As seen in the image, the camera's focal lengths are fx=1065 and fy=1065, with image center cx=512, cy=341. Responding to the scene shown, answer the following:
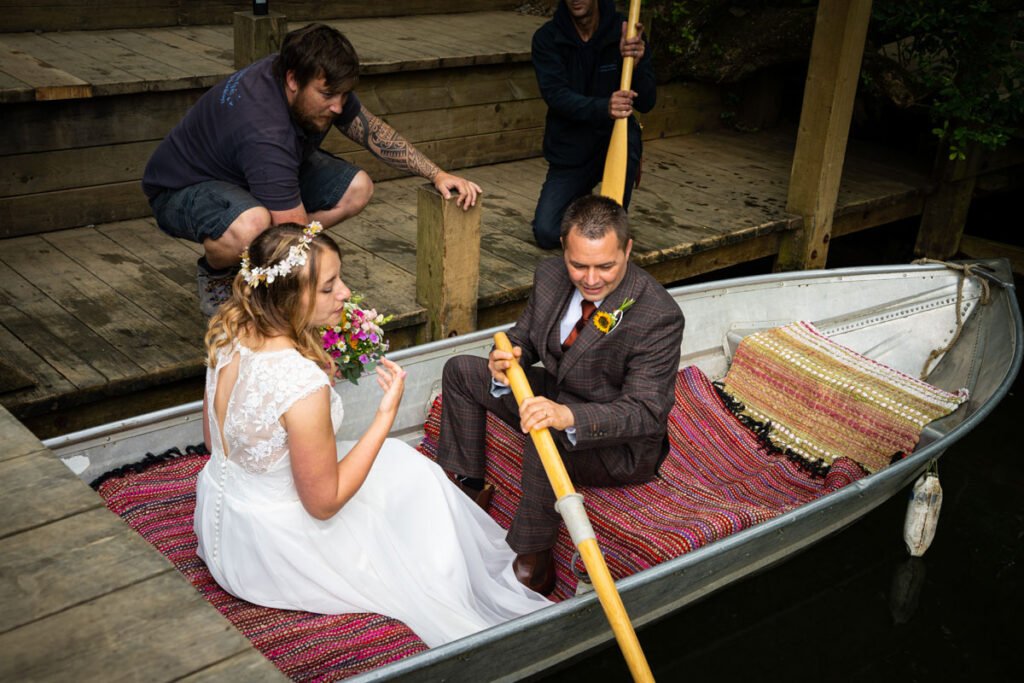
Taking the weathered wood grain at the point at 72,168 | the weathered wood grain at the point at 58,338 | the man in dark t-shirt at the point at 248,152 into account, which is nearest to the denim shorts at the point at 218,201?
the man in dark t-shirt at the point at 248,152

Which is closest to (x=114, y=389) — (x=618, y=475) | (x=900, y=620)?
(x=618, y=475)

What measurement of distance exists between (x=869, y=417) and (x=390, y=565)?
7.41 feet

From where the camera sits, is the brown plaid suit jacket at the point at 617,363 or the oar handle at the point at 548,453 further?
the brown plaid suit jacket at the point at 617,363

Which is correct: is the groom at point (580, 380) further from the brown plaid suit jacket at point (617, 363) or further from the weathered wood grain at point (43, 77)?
the weathered wood grain at point (43, 77)

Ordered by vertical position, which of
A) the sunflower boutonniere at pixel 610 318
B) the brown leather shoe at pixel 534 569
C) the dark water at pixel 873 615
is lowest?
the dark water at pixel 873 615

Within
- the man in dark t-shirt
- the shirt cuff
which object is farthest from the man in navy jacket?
the shirt cuff

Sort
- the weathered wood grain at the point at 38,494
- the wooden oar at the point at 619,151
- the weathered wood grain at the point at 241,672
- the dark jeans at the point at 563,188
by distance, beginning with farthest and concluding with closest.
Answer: the dark jeans at the point at 563,188 → the wooden oar at the point at 619,151 → the weathered wood grain at the point at 38,494 → the weathered wood grain at the point at 241,672

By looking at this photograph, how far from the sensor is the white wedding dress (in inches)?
98.1

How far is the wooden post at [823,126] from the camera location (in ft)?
17.1

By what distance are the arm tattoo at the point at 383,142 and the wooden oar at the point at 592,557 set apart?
5.74ft

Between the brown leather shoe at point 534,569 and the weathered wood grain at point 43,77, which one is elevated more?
the weathered wood grain at point 43,77

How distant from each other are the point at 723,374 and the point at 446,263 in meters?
1.37

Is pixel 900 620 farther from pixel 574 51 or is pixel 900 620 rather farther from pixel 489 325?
pixel 574 51

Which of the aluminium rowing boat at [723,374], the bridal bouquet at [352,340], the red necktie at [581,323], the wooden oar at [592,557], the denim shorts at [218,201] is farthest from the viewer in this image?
the denim shorts at [218,201]
